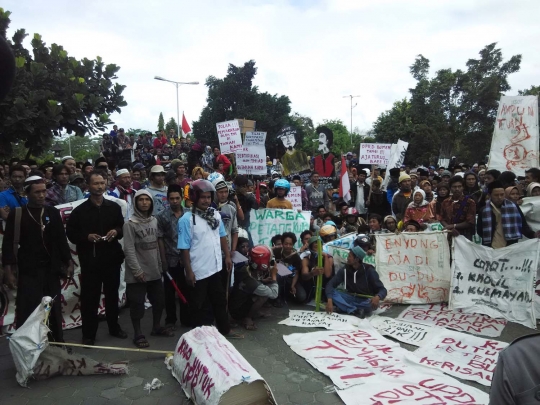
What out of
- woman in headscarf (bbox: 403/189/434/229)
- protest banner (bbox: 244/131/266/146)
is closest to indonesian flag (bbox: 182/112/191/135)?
protest banner (bbox: 244/131/266/146)

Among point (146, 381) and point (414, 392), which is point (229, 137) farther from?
point (414, 392)

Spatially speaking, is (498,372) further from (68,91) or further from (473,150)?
(473,150)

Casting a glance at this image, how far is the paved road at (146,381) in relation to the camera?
390 centimetres

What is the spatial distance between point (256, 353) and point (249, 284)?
0.98 meters

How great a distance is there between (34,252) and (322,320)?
3.42 m

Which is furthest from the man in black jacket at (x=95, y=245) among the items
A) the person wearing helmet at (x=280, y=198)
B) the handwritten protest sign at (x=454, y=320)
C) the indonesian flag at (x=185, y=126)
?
the indonesian flag at (x=185, y=126)

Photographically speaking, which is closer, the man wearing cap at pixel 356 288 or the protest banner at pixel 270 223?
the man wearing cap at pixel 356 288

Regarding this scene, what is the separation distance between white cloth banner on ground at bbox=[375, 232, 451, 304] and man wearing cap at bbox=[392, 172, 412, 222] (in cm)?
165

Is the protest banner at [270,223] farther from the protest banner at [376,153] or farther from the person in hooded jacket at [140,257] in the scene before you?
the protest banner at [376,153]

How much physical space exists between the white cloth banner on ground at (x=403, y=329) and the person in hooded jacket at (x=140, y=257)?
273 centimetres

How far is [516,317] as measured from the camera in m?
5.84

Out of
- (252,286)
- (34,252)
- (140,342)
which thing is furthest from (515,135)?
(34,252)

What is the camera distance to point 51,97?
28.6 feet

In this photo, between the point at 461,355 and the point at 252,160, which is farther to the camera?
the point at 252,160
